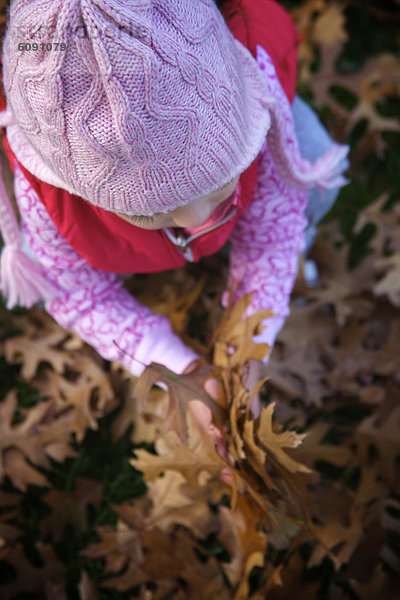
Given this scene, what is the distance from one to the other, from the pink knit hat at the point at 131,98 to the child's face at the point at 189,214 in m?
0.04

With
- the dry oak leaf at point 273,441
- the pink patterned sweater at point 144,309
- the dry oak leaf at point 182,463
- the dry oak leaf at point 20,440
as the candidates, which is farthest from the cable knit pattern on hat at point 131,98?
the dry oak leaf at point 20,440

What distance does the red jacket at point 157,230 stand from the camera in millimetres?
887

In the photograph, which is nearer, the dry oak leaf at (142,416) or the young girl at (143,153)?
the young girl at (143,153)

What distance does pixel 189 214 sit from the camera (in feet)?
2.60

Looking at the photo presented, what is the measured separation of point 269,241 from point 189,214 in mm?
434

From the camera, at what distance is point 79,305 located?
3.77 ft

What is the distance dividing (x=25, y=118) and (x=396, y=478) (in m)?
1.24

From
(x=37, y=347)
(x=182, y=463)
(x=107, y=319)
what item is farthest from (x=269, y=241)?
(x=37, y=347)

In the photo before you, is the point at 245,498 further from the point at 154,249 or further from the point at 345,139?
the point at 345,139

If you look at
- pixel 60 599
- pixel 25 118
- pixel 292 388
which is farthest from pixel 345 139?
pixel 60 599

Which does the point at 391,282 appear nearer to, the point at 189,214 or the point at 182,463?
the point at 182,463

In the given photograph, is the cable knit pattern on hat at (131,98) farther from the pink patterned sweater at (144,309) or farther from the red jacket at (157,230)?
the pink patterned sweater at (144,309)

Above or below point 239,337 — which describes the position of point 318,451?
below

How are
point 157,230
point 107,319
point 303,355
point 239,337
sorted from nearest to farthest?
1. point 157,230
2. point 239,337
3. point 107,319
4. point 303,355
